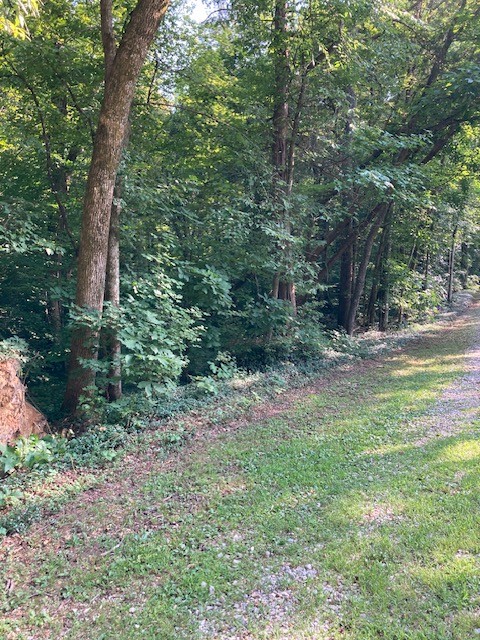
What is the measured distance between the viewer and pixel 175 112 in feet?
27.4

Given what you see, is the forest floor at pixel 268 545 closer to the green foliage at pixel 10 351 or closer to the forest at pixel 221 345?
the forest at pixel 221 345

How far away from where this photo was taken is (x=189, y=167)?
835cm

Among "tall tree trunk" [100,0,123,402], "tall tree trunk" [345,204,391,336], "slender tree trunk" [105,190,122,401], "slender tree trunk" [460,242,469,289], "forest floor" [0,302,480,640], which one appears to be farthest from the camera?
"slender tree trunk" [460,242,469,289]

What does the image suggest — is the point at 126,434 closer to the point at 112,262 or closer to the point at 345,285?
the point at 112,262

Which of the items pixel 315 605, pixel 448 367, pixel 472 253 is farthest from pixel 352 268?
pixel 472 253

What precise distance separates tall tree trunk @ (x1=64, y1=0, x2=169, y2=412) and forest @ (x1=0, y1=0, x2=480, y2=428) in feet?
0.07

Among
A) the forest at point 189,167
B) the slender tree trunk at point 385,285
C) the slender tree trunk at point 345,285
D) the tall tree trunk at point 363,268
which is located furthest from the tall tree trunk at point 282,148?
the slender tree trunk at point 385,285

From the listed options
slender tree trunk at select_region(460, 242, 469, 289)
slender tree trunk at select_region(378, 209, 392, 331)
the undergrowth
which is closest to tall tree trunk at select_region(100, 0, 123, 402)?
the undergrowth

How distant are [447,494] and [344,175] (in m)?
6.94

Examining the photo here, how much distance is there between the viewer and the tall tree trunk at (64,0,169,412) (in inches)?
203

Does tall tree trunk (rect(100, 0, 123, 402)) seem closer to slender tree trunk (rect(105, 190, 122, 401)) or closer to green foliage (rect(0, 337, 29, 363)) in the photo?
slender tree trunk (rect(105, 190, 122, 401))

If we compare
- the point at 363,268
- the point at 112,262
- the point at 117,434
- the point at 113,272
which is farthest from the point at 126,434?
the point at 363,268

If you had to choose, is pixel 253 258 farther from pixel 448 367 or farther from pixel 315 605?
pixel 315 605

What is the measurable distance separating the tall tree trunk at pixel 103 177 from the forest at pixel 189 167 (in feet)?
0.07
